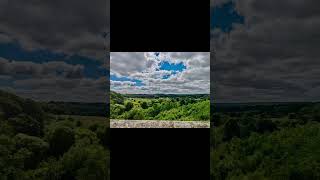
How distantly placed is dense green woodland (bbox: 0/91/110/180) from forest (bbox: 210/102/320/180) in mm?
1563

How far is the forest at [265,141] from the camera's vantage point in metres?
6.77

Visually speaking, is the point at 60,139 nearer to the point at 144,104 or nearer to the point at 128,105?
the point at 128,105

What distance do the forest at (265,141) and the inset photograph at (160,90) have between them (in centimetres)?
33

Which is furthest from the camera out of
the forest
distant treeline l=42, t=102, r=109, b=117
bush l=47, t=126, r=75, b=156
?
distant treeline l=42, t=102, r=109, b=117

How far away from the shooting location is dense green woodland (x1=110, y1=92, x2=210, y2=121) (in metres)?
7.15

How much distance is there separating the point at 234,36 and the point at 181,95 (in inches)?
43.0

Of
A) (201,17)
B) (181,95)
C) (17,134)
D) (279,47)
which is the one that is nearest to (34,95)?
(17,134)

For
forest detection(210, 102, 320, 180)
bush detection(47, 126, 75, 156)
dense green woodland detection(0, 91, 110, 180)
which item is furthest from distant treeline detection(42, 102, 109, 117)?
forest detection(210, 102, 320, 180)

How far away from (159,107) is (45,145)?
1626mm

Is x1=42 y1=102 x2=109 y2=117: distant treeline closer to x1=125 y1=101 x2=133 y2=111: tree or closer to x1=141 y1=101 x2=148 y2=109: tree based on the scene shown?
x1=125 y1=101 x2=133 y2=111: tree

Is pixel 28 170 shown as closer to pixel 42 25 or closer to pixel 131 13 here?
pixel 42 25

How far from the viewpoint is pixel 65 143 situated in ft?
23.0

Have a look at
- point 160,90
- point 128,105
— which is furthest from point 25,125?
point 160,90

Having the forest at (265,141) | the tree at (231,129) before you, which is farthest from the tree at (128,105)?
the tree at (231,129)
